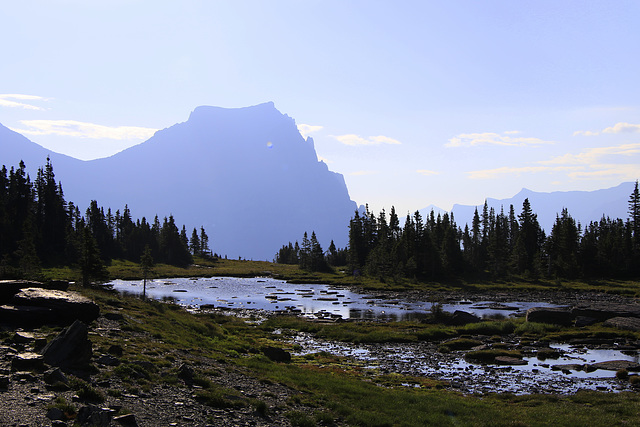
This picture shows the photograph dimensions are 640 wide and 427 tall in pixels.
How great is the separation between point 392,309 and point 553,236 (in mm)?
81854

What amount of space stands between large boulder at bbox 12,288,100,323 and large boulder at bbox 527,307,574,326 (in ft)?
180

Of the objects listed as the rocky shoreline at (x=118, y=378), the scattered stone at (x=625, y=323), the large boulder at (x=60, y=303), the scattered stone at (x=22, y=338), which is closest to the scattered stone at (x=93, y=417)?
the rocky shoreline at (x=118, y=378)

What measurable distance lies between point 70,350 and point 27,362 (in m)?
1.74

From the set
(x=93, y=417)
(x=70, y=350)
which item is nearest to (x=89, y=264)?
(x=70, y=350)

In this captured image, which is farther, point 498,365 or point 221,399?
point 498,365

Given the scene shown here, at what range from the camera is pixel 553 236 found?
132 meters

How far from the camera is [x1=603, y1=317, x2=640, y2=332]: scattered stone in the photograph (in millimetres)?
51750

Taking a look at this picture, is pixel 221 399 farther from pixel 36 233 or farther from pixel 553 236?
pixel 553 236

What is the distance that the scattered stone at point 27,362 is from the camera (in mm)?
17375

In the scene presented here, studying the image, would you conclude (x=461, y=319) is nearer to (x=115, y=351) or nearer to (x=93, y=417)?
(x=115, y=351)

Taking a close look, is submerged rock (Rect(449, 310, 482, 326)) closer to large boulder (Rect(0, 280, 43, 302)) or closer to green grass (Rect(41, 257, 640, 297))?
large boulder (Rect(0, 280, 43, 302))

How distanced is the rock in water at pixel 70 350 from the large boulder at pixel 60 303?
319 inches

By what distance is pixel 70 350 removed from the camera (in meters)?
19.1

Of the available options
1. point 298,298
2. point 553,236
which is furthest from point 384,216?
point 298,298
